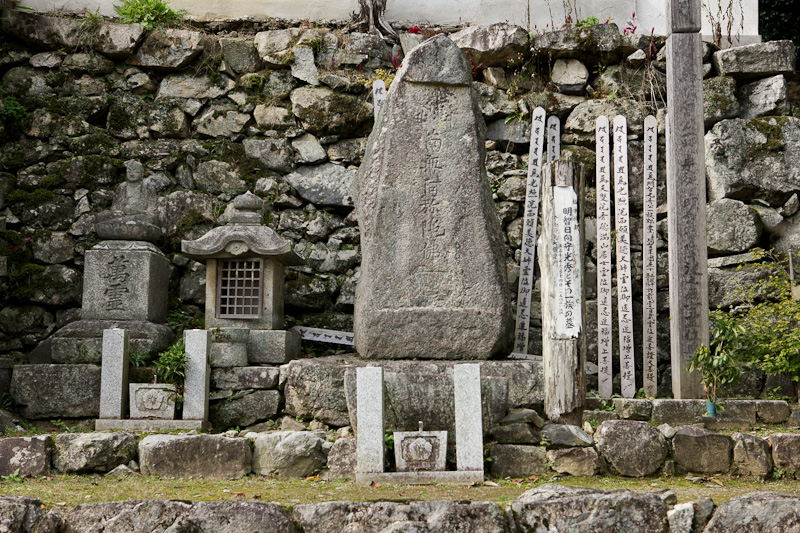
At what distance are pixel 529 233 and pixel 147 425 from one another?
14.4 feet

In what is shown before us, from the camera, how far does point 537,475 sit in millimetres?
5422

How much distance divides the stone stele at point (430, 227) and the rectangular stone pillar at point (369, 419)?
1288 mm

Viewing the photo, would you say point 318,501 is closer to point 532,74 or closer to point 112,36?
point 532,74

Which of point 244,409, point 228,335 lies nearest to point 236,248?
point 228,335

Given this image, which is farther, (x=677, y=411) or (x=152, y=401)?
(x=677, y=411)

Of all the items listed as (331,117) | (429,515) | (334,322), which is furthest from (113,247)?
(429,515)

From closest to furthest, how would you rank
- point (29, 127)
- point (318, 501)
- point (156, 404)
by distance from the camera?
1. point (318, 501)
2. point (156, 404)
3. point (29, 127)

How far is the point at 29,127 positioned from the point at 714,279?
7.80 meters

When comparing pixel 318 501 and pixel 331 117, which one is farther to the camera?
pixel 331 117

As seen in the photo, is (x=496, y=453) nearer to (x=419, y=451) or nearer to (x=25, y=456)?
(x=419, y=451)

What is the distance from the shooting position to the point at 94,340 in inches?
274

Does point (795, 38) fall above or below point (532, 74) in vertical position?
above

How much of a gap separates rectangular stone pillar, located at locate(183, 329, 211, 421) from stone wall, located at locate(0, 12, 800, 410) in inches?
71.2

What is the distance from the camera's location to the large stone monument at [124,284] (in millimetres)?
6988
